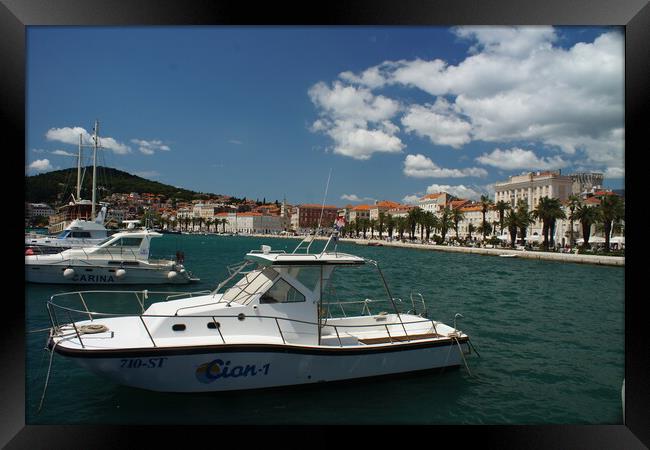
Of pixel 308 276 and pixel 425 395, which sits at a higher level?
pixel 308 276

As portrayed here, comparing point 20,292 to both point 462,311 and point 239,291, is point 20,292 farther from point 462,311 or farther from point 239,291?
point 462,311

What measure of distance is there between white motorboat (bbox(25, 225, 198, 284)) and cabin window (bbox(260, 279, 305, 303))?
14.9 m

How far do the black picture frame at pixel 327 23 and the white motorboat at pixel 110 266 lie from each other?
1628cm

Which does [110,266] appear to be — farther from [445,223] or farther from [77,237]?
[445,223]

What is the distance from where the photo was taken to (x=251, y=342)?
6.07 m

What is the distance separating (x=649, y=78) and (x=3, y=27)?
6.67 metres

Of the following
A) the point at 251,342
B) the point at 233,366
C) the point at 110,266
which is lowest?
the point at 233,366

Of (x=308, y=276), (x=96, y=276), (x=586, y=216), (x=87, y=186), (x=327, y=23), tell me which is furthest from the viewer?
(x=586, y=216)

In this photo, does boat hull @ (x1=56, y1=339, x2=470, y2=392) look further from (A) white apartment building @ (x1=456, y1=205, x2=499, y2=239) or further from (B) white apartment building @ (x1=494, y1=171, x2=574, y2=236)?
(A) white apartment building @ (x1=456, y1=205, x2=499, y2=239)

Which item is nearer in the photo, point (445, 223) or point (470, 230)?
point (445, 223)

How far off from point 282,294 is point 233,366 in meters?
1.31

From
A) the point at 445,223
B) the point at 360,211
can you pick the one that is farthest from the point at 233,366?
the point at 360,211

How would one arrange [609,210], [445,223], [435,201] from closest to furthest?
1. [609,210]
2. [445,223]
3. [435,201]

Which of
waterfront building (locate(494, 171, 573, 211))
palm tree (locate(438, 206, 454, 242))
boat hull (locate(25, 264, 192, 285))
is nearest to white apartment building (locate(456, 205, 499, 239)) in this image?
waterfront building (locate(494, 171, 573, 211))
